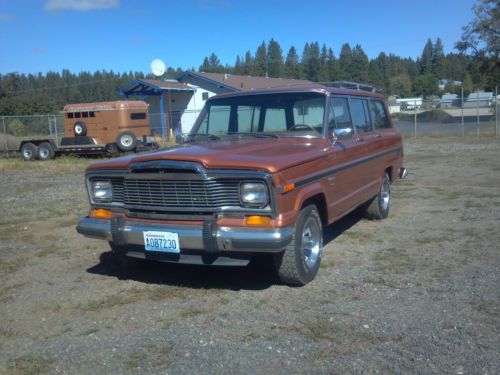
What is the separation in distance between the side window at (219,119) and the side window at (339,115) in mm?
1225

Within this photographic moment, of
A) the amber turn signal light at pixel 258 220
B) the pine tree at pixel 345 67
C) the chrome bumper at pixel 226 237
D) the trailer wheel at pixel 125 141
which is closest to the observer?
the chrome bumper at pixel 226 237

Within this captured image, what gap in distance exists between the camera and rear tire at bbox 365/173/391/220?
284 inches

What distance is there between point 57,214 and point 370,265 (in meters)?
5.71

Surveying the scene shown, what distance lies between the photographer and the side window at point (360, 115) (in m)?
6.26

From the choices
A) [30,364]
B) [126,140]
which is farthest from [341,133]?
[126,140]

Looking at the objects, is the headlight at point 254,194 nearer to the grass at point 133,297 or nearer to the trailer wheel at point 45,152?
the grass at point 133,297

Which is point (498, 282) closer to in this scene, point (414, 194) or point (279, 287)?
point (279, 287)

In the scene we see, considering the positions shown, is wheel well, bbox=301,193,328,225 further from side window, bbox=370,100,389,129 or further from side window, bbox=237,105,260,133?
side window, bbox=370,100,389,129

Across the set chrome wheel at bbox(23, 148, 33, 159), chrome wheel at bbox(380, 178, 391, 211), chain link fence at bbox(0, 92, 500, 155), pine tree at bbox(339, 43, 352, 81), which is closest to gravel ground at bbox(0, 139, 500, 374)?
chrome wheel at bbox(380, 178, 391, 211)

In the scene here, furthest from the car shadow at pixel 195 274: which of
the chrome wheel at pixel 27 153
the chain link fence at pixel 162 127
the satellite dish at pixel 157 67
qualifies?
the satellite dish at pixel 157 67

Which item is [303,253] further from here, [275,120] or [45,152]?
[45,152]

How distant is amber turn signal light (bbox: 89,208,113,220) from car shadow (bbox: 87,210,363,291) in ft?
2.35

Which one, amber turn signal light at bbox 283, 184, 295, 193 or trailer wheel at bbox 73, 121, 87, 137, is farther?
trailer wheel at bbox 73, 121, 87, 137

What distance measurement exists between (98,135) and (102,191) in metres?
16.4
